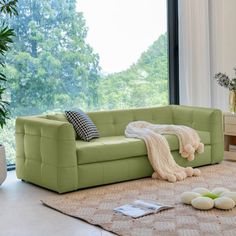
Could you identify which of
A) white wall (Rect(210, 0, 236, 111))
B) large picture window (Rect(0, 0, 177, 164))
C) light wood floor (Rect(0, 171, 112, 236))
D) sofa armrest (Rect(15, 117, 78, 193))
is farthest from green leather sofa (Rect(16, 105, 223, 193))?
white wall (Rect(210, 0, 236, 111))

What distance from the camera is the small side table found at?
616 centimetres

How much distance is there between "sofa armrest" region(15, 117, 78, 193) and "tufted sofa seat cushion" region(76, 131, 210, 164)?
0.40 feet

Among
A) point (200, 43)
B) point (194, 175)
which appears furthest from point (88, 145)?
point (200, 43)

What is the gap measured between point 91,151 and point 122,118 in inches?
44.1

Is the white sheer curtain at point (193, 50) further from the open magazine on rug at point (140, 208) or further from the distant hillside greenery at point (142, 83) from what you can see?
the open magazine on rug at point (140, 208)

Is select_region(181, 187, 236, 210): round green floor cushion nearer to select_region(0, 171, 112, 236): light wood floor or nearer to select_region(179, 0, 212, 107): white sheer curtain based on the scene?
select_region(0, 171, 112, 236): light wood floor

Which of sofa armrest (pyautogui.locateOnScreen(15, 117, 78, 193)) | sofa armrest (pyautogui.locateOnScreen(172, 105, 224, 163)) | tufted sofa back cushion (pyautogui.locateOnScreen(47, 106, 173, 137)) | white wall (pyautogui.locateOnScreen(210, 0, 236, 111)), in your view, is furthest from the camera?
white wall (pyautogui.locateOnScreen(210, 0, 236, 111))

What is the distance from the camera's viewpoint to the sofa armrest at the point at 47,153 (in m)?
4.70

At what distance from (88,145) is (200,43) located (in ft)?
9.43

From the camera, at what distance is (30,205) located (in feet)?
14.5

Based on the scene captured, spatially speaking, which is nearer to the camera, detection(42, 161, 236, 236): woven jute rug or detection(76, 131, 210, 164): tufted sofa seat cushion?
detection(42, 161, 236, 236): woven jute rug

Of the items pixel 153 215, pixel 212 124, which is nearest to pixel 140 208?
pixel 153 215

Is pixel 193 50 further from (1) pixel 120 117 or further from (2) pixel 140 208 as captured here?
(2) pixel 140 208

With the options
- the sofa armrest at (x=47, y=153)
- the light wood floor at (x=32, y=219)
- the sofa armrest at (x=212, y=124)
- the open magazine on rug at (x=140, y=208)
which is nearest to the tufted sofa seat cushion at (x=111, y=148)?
the sofa armrest at (x=47, y=153)
